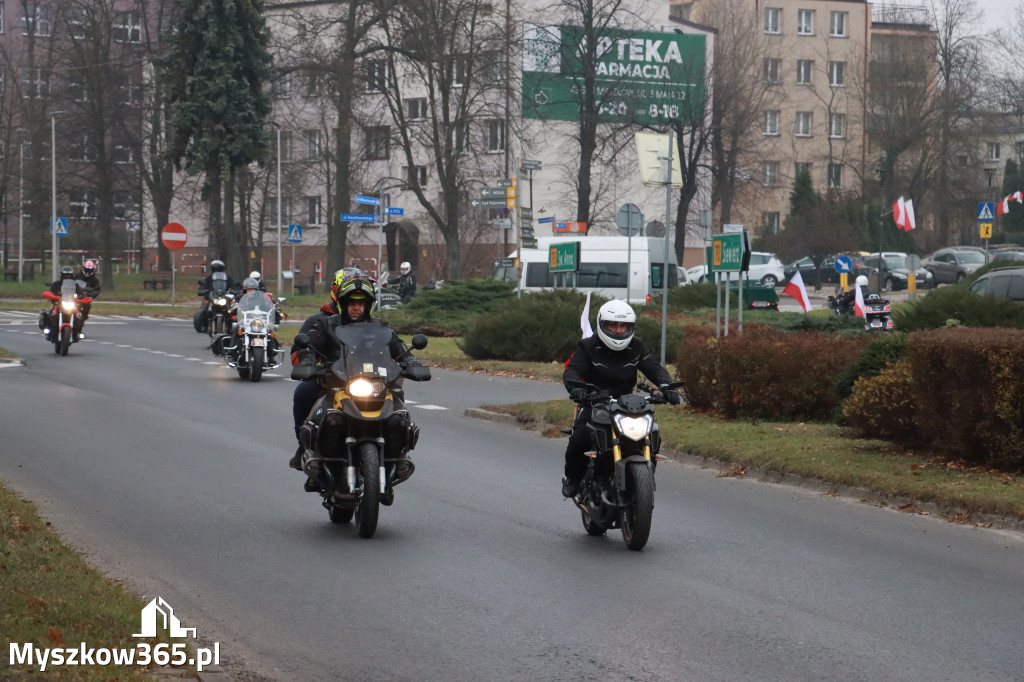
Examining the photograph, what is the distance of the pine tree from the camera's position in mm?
45938

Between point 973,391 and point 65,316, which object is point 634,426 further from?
point 65,316

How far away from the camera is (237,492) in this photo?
11422 millimetres

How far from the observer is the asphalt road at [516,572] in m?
6.43

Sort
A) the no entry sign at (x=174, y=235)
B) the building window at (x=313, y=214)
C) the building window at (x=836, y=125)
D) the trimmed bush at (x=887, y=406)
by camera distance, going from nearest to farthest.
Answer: the trimmed bush at (x=887, y=406) < the no entry sign at (x=174, y=235) < the building window at (x=313, y=214) < the building window at (x=836, y=125)

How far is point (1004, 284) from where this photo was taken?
26078 millimetres

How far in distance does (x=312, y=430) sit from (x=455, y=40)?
4251 cm

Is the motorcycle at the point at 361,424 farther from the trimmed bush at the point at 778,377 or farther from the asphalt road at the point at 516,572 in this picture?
the trimmed bush at the point at 778,377

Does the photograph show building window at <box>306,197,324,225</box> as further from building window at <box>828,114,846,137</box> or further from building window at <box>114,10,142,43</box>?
building window at <box>828,114,846,137</box>

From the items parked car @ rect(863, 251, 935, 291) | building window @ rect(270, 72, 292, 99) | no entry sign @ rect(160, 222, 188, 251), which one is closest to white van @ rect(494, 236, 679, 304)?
no entry sign @ rect(160, 222, 188, 251)

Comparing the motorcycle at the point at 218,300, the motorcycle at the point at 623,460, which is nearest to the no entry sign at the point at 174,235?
the motorcycle at the point at 218,300

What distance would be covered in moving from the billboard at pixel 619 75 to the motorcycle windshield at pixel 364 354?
1738 inches

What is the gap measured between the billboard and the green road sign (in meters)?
26.7

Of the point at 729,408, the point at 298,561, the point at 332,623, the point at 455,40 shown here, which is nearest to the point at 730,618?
the point at 332,623

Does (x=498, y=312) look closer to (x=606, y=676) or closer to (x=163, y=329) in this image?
(x=163, y=329)
